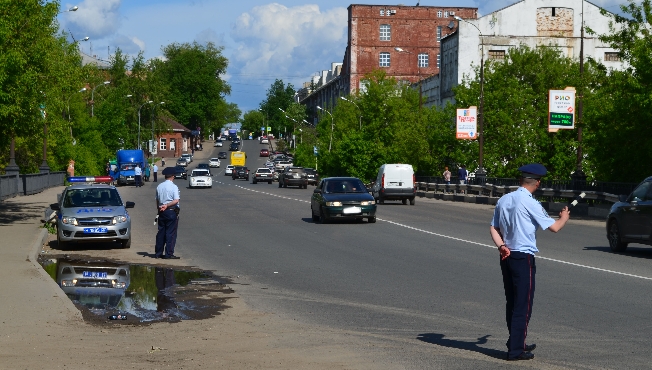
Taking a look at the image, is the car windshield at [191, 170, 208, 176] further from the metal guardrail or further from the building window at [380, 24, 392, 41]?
the building window at [380, 24, 392, 41]

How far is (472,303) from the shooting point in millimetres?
12914

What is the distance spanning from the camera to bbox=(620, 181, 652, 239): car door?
20.2 m

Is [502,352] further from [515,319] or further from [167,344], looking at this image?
[167,344]

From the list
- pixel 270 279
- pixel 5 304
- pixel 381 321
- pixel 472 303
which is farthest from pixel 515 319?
pixel 270 279

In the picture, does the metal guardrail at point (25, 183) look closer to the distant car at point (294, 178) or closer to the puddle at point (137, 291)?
the distant car at point (294, 178)

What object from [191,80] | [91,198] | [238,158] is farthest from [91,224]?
[191,80]

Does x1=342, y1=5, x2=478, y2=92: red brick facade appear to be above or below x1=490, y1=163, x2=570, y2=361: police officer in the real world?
above

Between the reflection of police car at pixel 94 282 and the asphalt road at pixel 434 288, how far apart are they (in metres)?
1.77

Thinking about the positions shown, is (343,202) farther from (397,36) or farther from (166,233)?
(397,36)

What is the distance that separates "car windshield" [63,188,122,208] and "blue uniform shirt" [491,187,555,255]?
51.4 ft

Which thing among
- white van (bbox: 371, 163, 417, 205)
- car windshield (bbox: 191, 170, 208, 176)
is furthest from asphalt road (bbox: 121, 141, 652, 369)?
car windshield (bbox: 191, 170, 208, 176)

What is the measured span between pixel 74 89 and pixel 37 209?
6.58 meters

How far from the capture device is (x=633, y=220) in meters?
20.7

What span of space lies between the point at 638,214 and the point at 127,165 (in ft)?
214
